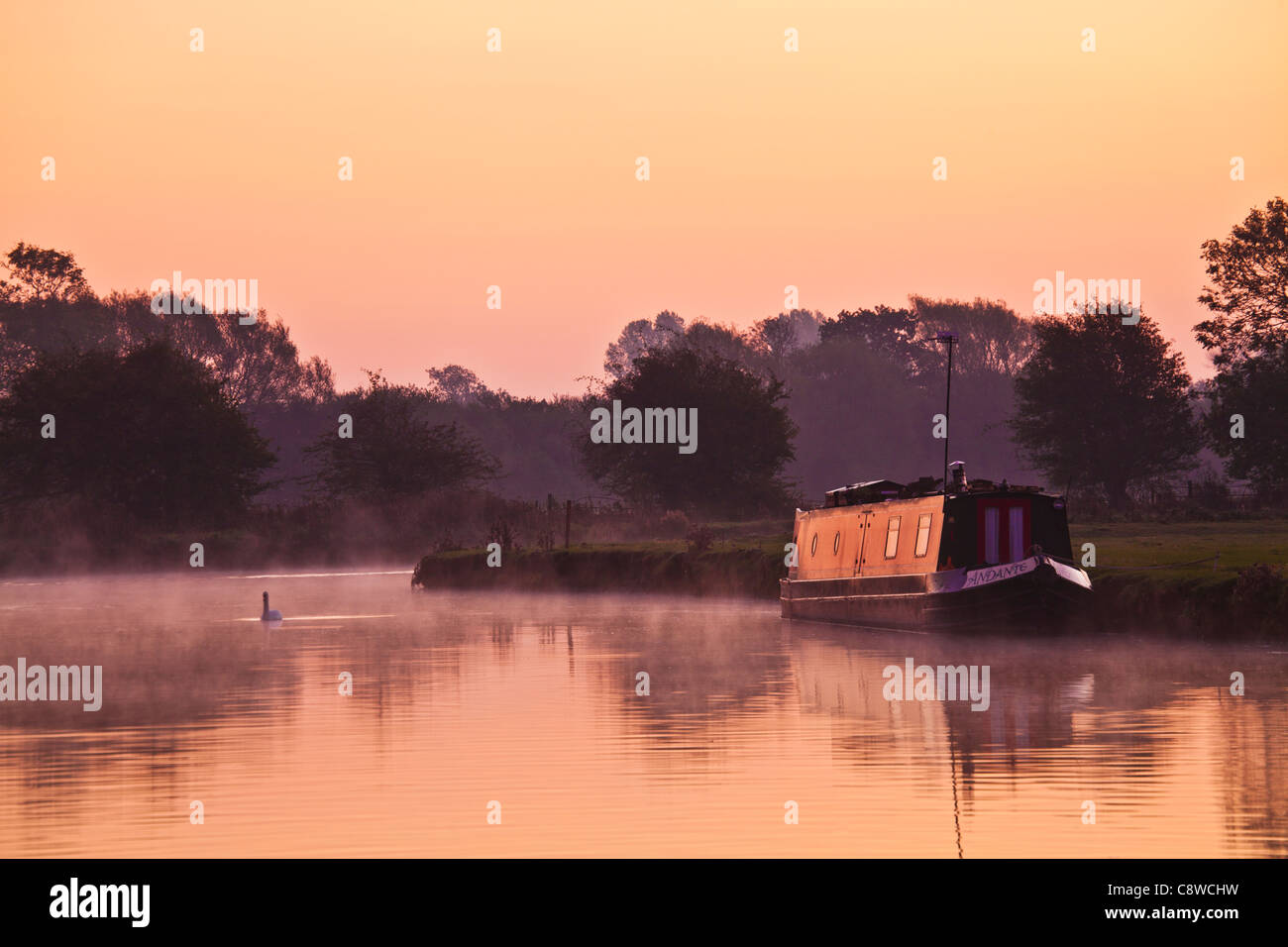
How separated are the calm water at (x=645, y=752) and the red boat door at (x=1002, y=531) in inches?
83.2

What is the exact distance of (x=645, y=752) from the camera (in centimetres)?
1866

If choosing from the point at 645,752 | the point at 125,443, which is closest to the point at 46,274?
the point at 125,443

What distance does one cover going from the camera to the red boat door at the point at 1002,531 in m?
36.2

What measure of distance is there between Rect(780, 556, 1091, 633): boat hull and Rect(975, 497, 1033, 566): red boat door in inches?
48.2

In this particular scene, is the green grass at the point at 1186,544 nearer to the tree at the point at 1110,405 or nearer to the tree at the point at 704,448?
the tree at the point at 1110,405

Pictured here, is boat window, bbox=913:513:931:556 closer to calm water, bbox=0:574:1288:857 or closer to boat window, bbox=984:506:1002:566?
boat window, bbox=984:506:1002:566

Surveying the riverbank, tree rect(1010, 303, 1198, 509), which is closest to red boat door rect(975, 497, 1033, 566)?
the riverbank

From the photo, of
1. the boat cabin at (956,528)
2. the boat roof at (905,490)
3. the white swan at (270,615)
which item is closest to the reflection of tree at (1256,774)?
the boat cabin at (956,528)

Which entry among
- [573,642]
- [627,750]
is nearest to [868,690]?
[627,750]

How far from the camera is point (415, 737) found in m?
20.2

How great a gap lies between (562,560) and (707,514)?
23.0 meters

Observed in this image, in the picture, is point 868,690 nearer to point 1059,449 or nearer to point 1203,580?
point 1203,580

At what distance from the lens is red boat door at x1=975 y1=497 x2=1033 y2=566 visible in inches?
1427
